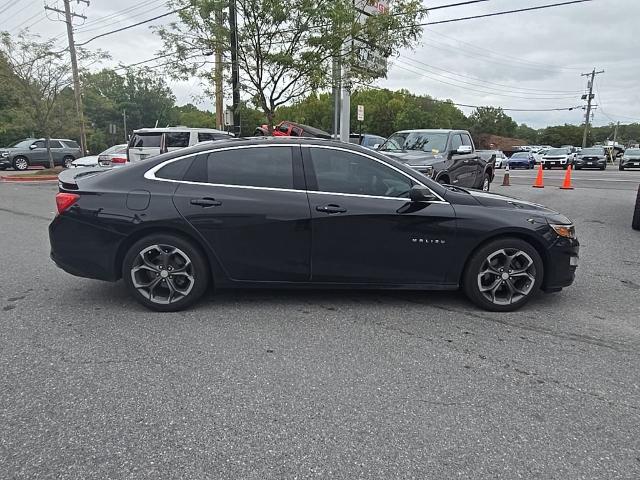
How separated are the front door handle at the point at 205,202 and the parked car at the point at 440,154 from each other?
17.6 feet

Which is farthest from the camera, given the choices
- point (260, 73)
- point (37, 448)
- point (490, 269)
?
point (260, 73)

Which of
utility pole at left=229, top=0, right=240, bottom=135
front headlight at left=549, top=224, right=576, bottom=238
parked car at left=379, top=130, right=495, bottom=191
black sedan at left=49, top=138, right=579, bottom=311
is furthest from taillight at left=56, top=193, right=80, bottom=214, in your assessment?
utility pole at left=229, top=0, right=240, bottom=135

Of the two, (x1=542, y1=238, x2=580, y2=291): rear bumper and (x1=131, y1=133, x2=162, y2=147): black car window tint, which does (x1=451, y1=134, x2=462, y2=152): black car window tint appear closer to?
(x1=542, y1=238, x2=580, y2=291): rear bumper

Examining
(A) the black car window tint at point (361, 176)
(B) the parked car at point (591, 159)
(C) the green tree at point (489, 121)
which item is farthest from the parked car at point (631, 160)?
(C) the green tree at point (489, 121)

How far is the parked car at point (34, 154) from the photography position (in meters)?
24.1

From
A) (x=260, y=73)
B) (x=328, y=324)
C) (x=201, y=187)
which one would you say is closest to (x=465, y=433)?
(x=328, y=324)

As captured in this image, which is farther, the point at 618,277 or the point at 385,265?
the point at 618,277

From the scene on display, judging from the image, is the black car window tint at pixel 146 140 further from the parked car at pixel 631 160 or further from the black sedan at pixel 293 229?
the parked car at pixel 631 160

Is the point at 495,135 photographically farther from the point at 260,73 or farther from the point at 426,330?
the point at 426,330

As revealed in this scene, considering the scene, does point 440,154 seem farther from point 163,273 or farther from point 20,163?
point 20,163

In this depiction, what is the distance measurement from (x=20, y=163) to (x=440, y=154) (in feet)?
77.6

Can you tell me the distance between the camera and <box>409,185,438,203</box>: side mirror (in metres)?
4.05

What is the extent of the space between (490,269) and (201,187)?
2727mm

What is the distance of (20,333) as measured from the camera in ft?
12.0
